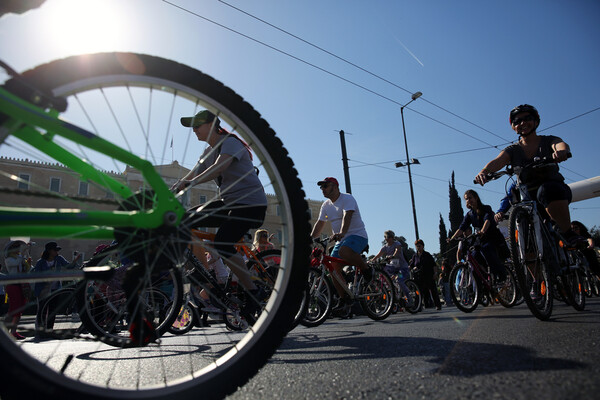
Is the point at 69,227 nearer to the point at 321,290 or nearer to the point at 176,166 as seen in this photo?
the point at 176,166

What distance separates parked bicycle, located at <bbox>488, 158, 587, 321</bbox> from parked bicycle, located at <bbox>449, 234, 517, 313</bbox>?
2.08m

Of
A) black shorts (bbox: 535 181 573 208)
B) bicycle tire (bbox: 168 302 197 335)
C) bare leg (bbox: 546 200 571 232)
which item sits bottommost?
bicycle tire (bbox: 168 302 197 335)

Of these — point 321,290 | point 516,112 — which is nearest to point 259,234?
point 321,290

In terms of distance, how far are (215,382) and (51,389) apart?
40 cm

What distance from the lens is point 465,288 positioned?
556cm

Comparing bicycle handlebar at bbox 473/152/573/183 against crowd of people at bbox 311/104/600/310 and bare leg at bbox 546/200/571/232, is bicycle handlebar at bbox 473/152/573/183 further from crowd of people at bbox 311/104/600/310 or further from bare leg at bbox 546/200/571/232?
bare leg at bbox 546/200/571/232

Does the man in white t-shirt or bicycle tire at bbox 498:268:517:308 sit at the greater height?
the man in white t-shirt

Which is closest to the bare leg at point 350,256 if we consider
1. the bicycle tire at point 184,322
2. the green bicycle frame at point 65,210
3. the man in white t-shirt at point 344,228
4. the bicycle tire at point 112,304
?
the man in white t-shirt at point 344,228

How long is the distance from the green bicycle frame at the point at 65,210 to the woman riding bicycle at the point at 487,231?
522cm

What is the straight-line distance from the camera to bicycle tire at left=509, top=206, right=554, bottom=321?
9.46 ft

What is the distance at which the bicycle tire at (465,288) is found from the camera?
543cm

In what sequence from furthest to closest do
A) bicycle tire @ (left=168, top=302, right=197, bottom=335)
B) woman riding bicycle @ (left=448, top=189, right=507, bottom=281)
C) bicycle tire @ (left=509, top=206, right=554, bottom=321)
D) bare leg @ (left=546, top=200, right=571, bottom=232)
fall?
woman riding bicycle @ (left=448, top=189, right=507, bottom=281) < bicycle tire @ (left=168, top=302, right=197, bottom=335) < bare leg @ (left=546, top=200, right=571, bottom=232) < bicycle tire @ (left=509, top=206, right=554, bottom=321)

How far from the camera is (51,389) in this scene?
882 millimetres

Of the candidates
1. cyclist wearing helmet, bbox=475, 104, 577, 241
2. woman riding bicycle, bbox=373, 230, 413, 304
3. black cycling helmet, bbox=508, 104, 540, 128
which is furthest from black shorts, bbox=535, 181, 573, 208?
woman riding bicycle, bbox=373, 230, 413, 304
